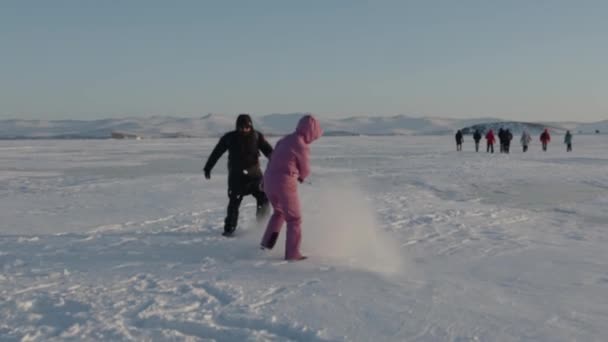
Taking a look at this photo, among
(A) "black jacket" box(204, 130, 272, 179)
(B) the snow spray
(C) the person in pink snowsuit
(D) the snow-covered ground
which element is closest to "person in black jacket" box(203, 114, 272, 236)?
(A) "black jacket" box(204, 130, 272, 179)

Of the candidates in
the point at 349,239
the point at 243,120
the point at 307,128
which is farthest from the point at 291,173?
the point at 243,120

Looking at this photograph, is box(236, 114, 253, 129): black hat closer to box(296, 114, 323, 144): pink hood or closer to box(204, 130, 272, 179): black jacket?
box(204, 130, 272, 179): black jacket

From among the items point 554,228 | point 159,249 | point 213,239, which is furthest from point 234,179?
point 554,228

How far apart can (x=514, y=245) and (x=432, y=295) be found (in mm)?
2118

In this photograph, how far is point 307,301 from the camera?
11.4ft

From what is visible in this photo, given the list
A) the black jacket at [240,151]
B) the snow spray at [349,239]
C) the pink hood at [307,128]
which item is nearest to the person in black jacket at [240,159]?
the black jacket at [240,151]

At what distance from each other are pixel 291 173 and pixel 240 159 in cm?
126

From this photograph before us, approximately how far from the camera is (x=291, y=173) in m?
4.55

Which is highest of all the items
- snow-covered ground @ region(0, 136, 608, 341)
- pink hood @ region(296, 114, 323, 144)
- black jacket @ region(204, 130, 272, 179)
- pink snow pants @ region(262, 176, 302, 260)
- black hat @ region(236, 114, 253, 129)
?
black hat @ region(236, 114, 253, 129)

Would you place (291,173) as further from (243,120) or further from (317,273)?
(243,120)

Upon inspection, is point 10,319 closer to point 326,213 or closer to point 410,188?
point 326,213

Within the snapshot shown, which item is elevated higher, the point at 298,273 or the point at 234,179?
the point at 234,179

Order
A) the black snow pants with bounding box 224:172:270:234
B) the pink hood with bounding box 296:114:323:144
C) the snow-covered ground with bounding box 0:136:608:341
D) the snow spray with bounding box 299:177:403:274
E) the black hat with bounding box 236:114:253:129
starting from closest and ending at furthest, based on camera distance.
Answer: the snow-covered ground with bounding box 0:136:608:341
the pink hood with bounding box 296:114:323:144
the snow spray with bounding box 299:177:403:274
the black hat with bounding box 236:114:253:129
the black snow pants with bounding box 224:172:270:234

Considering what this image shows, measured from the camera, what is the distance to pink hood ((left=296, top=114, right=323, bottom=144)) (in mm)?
4449
